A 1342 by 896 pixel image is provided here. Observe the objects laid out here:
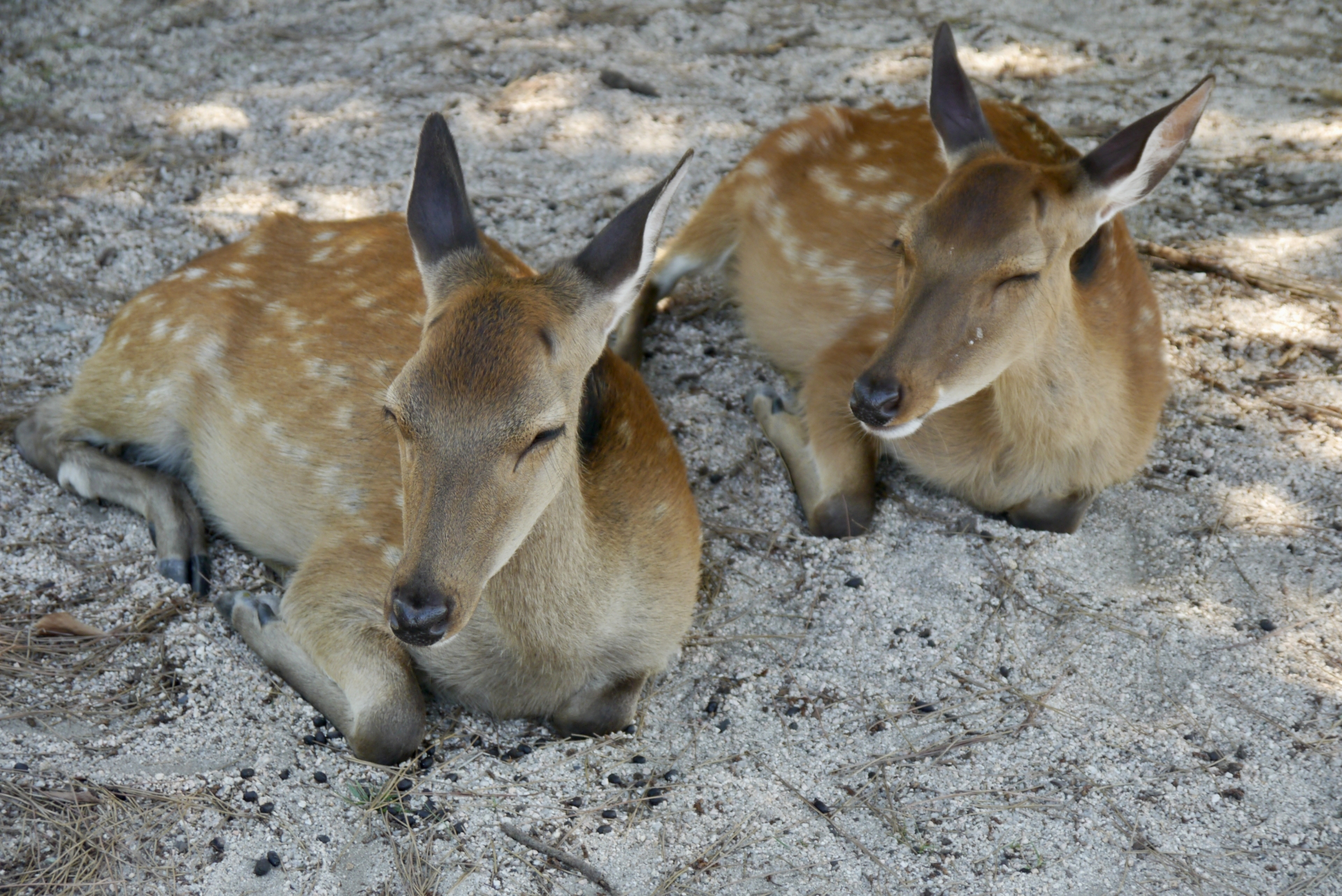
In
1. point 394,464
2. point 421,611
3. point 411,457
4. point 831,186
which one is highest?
point 411,457

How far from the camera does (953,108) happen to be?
3861 millimetres

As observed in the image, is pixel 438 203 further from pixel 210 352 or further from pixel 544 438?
pixel 210 352

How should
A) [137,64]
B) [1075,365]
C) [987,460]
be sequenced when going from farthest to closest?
[137,64]
[987,460]
[1075,365]

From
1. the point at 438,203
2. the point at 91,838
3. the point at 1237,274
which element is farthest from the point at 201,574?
the point at 1237,274

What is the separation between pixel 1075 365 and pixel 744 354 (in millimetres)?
1563

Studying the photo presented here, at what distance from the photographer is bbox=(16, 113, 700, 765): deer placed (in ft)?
8.93

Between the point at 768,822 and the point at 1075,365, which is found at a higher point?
the point at 1075,365

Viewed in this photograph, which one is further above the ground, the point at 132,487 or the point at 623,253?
the point at 623,253

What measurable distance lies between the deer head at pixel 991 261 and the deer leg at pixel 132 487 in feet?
7.00

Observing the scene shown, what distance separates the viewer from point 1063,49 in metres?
6.29

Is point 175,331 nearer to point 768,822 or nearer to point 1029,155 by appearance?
point 768,822

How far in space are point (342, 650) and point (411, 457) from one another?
823 mm

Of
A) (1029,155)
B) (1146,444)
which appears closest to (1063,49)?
(1029,155)

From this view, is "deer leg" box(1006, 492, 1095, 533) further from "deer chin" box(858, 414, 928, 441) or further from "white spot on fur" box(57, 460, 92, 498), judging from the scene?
"white spot on fur" box(57, 460, 92, 498)
